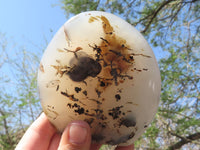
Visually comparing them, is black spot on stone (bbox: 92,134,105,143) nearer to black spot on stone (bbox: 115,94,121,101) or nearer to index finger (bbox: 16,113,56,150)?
black spot on stone (bbox: 115,94,121,101)

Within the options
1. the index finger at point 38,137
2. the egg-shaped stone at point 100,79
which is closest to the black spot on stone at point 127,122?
the egg-shaped stone at point 100,79

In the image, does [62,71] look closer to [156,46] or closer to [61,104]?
[61,104]

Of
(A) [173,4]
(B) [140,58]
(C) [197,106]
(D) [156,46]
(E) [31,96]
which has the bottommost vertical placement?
(C) [197,106]

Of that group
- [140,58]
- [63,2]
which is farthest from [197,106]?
[63,2]

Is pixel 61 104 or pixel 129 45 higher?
pixel 129 45

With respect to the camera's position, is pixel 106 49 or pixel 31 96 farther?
pixel 31 96

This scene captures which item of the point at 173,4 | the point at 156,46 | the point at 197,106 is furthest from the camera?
the point at 156,46

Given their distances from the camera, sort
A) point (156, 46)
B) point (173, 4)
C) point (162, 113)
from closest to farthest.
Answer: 1. point (162, 113)
2. point (173, 4)
3. point (156, 46)

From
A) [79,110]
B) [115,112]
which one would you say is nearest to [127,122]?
[115,112]
